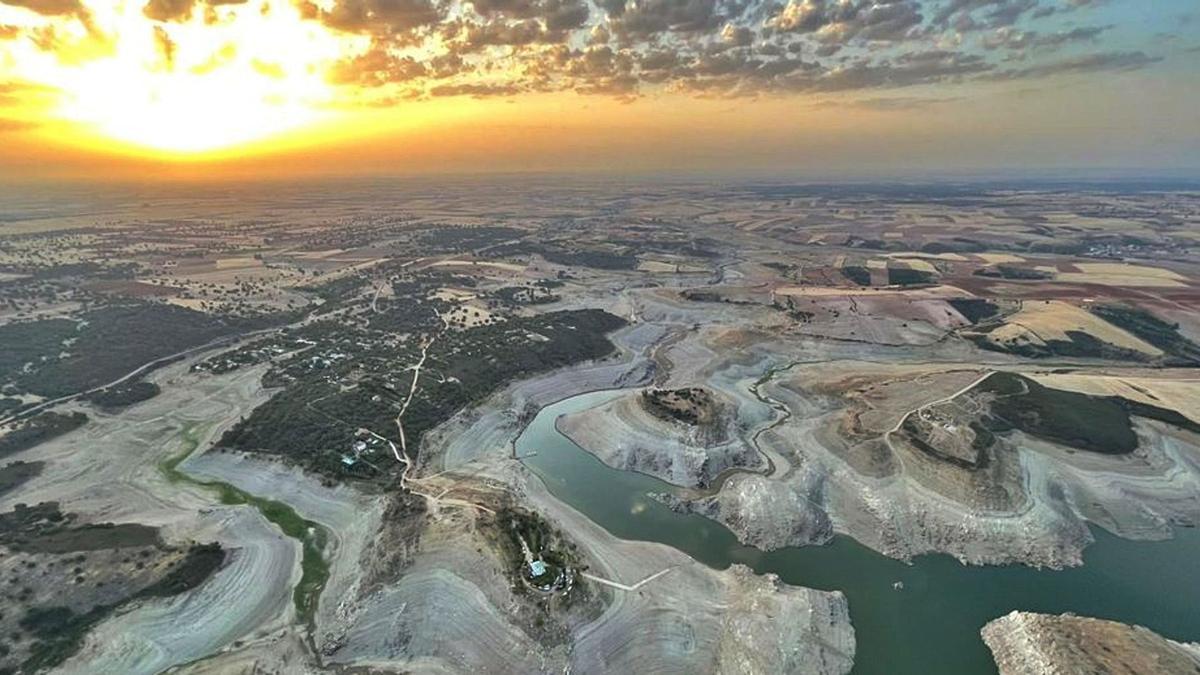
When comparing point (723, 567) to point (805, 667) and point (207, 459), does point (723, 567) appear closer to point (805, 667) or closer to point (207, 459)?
point (805, 667)

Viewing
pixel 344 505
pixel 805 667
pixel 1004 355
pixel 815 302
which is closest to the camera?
pixel 805 667

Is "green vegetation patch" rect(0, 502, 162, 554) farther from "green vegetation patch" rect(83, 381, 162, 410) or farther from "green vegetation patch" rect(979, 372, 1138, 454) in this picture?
"green vegetation patch" rect(979, 372, 1138, 454)

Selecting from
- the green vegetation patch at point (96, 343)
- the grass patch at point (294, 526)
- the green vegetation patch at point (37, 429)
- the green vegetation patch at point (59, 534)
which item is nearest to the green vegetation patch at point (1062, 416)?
the grass patch at point (294, 526)

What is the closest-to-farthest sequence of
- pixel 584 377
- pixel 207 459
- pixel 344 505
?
pixel 344 505, pixel 207 459, pixel 584 377

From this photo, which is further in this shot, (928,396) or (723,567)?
(928,396)

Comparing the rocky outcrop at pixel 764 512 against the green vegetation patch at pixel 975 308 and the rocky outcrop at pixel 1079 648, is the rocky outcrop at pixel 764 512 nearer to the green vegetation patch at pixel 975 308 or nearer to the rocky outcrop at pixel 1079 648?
the rocky outcrop at pixel 1079 648

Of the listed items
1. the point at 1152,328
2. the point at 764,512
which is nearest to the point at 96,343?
the point at 764,512

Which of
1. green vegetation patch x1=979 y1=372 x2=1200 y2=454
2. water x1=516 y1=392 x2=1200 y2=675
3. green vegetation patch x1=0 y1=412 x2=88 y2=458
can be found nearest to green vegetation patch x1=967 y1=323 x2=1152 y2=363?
green vegetation patch x1=979 y1=372 x2=1200 y2=454

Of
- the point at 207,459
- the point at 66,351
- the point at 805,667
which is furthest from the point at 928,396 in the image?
the point at 66,351
